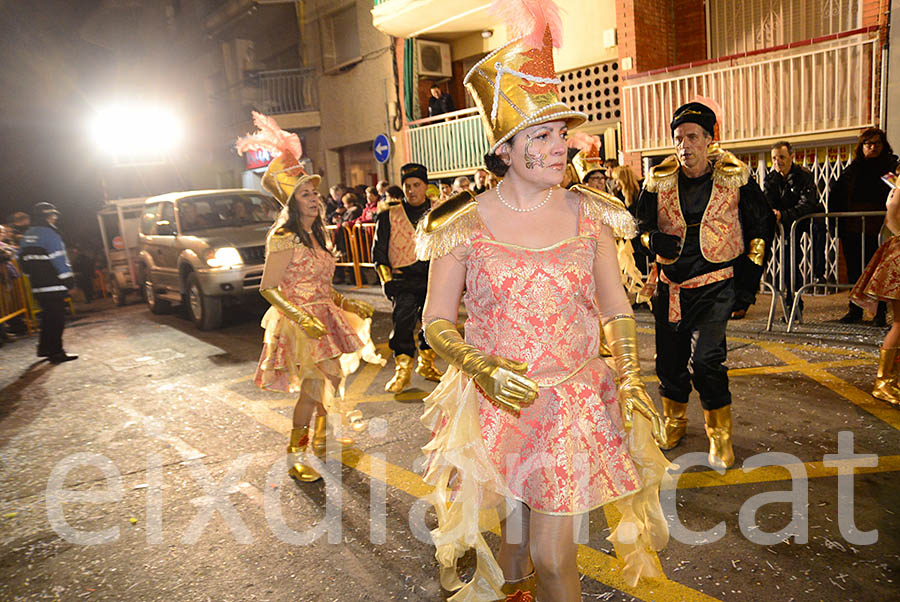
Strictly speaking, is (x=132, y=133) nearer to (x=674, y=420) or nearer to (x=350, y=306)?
(x=350, y=306)

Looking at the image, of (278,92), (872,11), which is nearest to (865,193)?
(872,11)

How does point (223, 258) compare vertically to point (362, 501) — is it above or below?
above

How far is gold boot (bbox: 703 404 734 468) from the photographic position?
13.7 feet

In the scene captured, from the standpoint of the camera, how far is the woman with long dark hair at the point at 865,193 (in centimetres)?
766

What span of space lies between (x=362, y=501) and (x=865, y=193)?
22.8 ft

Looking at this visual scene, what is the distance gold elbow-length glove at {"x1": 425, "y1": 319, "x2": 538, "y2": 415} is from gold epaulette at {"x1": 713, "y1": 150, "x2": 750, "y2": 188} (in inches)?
100

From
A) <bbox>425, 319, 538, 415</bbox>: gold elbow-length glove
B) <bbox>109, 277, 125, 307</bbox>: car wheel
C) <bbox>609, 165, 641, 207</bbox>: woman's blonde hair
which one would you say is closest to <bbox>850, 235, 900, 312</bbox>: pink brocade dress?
<bbox>609, 165, 641, 207</bbox>: woman's blonde hair

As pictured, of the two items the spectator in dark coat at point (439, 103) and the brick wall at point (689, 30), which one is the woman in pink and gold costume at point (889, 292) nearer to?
the brick wall at point (689, 30)

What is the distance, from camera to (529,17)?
7.65ft

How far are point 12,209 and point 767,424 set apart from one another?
87.4 ft

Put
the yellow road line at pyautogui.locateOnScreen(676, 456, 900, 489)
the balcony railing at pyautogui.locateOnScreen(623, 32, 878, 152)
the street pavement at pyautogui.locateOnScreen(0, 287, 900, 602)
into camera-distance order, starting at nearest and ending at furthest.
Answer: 1. the street pavement at pyautogui.locateOnScreen(0, 287, 900, 602)
2. the yellow road line at pyautogui.locateOnScreen(676, 456, 900, 489)
3. the balcony railing at pyautogui.locateOnScreen(623, 32, 878, 152)

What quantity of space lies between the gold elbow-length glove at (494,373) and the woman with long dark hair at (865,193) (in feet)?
22.3

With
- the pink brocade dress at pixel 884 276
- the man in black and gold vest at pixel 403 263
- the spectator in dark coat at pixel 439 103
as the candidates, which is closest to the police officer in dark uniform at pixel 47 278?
the man in black and gold vest at pixel 403 263

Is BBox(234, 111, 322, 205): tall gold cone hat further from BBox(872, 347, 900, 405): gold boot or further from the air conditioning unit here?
the air conditioning unit
